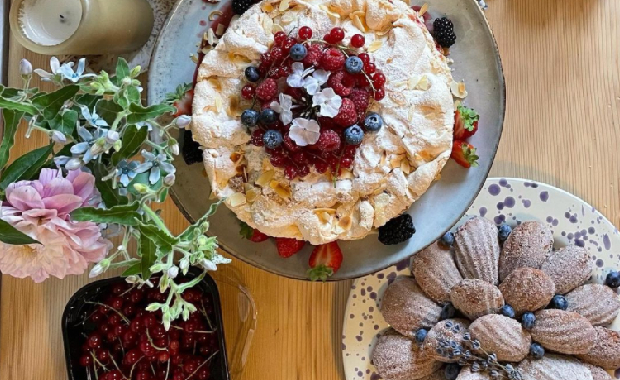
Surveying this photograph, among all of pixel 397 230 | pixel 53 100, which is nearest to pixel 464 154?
pixel 397 230

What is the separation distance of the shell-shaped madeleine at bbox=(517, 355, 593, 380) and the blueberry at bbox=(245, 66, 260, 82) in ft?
2.53

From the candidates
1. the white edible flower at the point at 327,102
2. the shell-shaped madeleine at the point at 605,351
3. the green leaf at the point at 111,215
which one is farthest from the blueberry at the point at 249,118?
the shell-shaped madeleine at the point at 605,351

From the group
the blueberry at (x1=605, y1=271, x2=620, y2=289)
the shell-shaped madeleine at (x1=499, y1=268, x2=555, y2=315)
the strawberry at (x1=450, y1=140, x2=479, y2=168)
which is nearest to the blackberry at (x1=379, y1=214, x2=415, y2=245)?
the strawberry at (x1=450, y1=140, x2=479, y2=168)

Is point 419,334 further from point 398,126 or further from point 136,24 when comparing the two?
point 136,24

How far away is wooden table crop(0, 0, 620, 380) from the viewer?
1459mm

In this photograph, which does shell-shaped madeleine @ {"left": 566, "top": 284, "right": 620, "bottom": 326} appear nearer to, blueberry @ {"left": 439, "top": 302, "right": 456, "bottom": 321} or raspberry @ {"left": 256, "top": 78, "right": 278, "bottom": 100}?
blueberry @ {"left": 439, "top": 302, "right": 456, "bottom": 321}

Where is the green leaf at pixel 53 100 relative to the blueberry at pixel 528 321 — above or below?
above

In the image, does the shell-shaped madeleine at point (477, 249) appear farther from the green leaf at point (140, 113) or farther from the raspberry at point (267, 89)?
the green leaf at point (140, 113)

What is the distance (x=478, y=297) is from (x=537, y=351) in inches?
6.2

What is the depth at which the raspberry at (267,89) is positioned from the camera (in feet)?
3.58

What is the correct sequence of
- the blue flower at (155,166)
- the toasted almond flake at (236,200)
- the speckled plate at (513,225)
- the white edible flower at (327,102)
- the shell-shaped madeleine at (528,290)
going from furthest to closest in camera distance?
the speckled plate at (513,225)
the shell-shaped madeleine at (528,290)
the toasted almond flake at (236,200)
the white edible flower at (327,102)
the blue flower at (155,166)

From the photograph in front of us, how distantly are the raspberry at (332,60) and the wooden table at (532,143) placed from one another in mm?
540

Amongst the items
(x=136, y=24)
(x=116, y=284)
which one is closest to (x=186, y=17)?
(x=136, y=24)

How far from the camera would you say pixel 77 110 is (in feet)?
3.08
